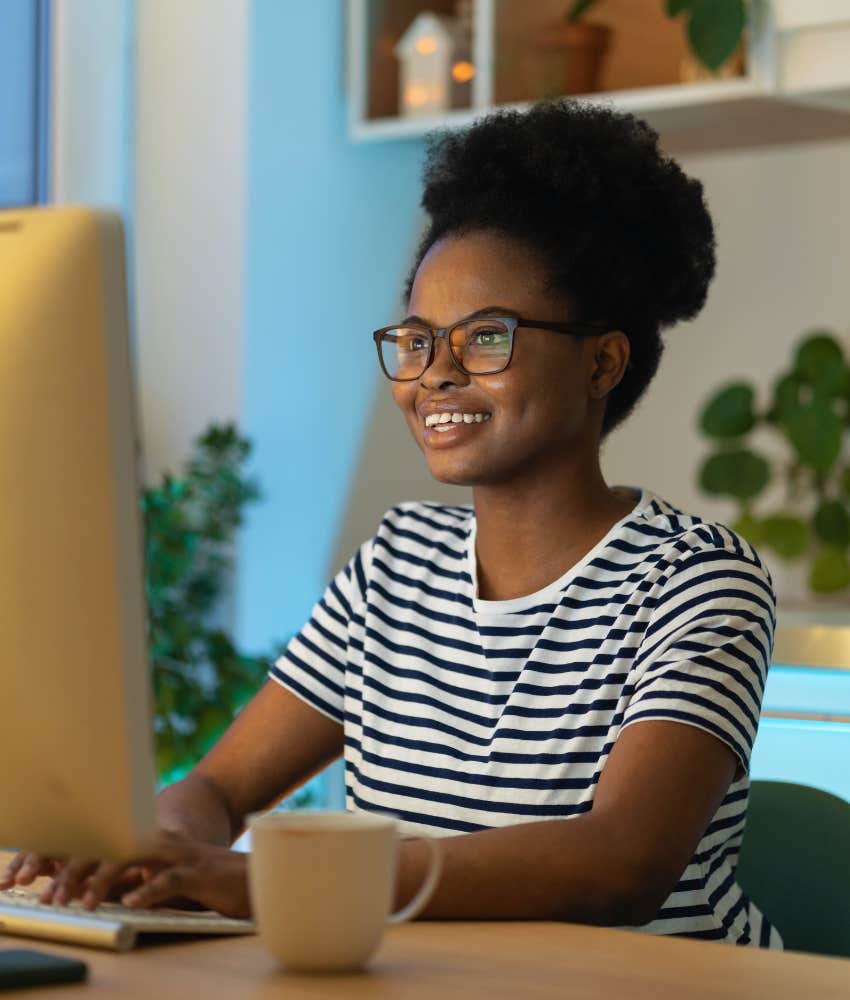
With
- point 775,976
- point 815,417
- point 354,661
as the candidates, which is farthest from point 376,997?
point 815,417

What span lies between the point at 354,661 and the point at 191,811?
0.25 meters

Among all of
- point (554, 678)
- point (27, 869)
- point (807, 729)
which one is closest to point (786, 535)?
point (807, 729)

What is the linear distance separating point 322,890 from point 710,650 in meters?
0.52

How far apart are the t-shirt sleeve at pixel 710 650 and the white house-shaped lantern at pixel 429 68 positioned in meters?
2.01

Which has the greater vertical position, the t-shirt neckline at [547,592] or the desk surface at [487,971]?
the t-shirt neckline at [547,592]

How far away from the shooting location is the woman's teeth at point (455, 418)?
1490 millimetres

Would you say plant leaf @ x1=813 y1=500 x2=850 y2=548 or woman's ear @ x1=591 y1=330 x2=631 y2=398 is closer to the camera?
woman's ear @ x1=591 y1=330 x2=631 y2=398

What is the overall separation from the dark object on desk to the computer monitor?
107 millimetres

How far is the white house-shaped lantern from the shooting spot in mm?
3205

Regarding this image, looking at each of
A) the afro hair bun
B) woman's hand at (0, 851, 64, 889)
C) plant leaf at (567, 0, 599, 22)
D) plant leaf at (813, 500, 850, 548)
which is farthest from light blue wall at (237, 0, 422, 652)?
woman's hand at (0, 851, 64, 889)

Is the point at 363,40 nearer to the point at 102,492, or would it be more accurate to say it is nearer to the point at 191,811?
the point at 191,811

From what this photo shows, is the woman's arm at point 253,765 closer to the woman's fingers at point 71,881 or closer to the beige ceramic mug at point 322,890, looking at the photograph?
the woman's fingers at point 71,881

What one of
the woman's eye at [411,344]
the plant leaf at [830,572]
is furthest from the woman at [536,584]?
the plant leaf at [830,572]

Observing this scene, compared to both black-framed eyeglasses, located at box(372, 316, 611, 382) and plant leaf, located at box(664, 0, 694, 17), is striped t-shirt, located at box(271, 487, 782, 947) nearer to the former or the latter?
black-framed eyeglasses, located at box(372, 316, 611, 382)
